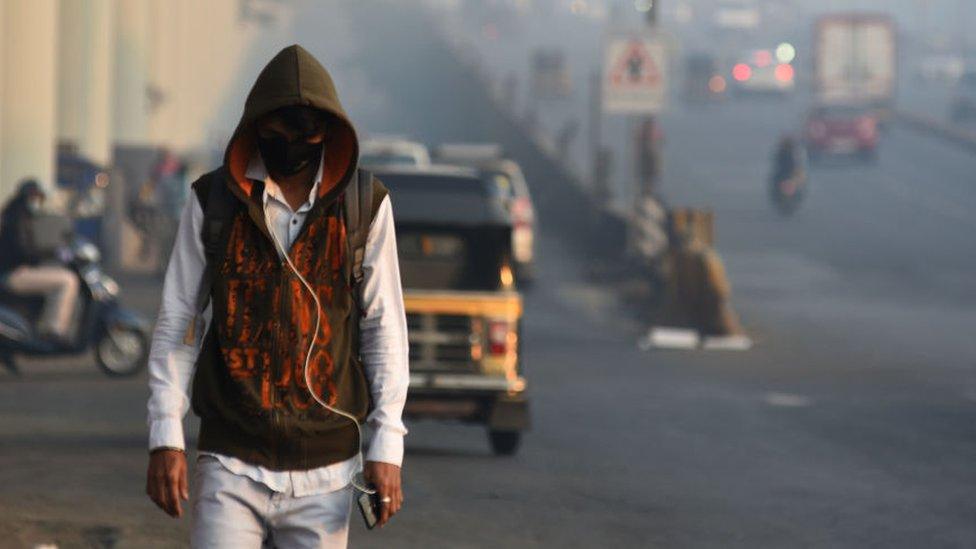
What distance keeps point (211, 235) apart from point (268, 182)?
198 mm

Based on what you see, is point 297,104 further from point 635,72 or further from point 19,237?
point 635,72

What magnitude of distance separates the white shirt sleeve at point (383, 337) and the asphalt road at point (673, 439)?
5.41 m

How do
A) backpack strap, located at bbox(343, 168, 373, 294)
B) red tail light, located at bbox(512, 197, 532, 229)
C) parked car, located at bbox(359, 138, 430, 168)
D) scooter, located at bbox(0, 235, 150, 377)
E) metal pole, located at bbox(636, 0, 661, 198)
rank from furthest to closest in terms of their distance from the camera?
parked car, located at bbox(359, 138, 430, 168) → metal pole, located at bbox(636, 0, 661, 198) → red tail light, located at bbox(512, 197, 532, 229) → scooter, located at bbox(0, 235, 150, 377) → backpack strap, located at bbox(343, 168, 373, 294)

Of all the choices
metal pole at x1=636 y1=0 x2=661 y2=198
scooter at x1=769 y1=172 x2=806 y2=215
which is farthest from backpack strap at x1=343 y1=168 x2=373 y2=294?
scooter at x1=769 y1=172 x2=806 y2=215

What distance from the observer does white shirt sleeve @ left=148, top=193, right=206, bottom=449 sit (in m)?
5.41

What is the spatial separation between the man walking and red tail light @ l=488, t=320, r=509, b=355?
940 cm

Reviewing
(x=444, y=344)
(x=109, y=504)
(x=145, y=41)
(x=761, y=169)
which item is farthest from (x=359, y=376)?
(x=761, y=169)

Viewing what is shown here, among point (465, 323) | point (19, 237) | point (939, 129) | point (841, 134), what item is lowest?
point (939, 129)

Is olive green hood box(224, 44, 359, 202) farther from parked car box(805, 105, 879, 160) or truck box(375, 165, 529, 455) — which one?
parked car box(805, 105, 879, 160)

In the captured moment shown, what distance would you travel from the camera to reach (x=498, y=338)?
14961mm

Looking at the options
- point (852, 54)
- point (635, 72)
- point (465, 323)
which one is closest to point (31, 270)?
point (465, 323)

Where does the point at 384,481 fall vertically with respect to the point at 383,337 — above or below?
below

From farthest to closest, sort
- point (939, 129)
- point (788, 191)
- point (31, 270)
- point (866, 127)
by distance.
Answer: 1. point (939, 129)
2. point (866, 127)
3. point (788, 191)
4. point (31, 270)

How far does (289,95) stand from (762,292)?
31905 mm
